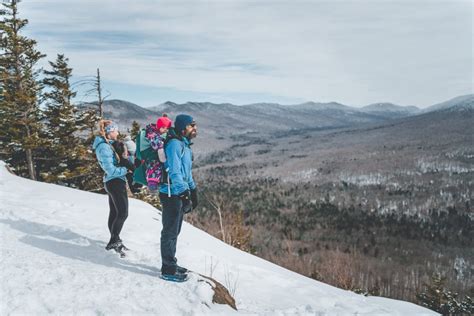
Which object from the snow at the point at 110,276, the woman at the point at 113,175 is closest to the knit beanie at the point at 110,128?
the woman at the point at 113,175

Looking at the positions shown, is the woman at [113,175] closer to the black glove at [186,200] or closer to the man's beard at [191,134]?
the black glove at [186,200]

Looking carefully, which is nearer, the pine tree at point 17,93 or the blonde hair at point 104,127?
the blonde hair at point 104,127

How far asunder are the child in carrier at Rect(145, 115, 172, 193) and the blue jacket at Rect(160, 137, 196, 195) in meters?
0.15

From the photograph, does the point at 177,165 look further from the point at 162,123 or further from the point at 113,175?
the point at 113,175

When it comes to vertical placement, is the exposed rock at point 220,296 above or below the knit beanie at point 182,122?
below

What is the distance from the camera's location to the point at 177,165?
5.77 meters

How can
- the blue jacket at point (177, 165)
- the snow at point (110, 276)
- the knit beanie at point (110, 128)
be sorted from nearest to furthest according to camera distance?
the snow at point (110, 276)
the blue jacket at point (177, 165)
the knit beanie at point (110, 128)

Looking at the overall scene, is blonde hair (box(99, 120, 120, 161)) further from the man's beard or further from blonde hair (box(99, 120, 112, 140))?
the man's beard

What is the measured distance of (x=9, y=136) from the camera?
21641mm

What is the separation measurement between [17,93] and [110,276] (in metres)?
18.4

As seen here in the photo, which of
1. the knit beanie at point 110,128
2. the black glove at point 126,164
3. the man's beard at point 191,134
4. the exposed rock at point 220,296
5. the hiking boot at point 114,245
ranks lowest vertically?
the exposed rock at point 220,296

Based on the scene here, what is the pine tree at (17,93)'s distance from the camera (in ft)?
68.4

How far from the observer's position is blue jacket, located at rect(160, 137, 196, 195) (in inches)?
226

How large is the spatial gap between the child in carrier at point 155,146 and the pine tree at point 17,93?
17.6 meters
